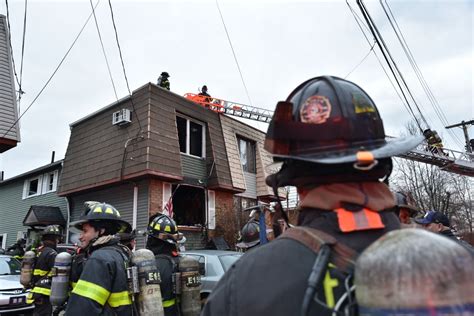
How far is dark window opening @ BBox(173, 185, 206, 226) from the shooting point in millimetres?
15852

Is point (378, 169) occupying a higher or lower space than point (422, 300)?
higher

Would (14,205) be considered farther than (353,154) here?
Yes

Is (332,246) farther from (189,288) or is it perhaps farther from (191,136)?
(191,136)

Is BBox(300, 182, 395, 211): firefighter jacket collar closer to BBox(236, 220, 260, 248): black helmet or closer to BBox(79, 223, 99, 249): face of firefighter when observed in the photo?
BBox(79, 223, 99, 249): face of firefighter

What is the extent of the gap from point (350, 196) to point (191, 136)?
15069 millimetres

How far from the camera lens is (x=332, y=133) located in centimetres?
133

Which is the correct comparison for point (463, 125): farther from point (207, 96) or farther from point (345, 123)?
point (345, 123)

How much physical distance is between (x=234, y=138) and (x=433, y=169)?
1206 cm

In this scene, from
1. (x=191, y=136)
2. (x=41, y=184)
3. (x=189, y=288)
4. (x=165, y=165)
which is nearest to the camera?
(x=189, y=288)

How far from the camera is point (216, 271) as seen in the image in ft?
25.7

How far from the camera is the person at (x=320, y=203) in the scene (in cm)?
113

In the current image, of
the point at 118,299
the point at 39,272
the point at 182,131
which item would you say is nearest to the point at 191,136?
the point at 182,131

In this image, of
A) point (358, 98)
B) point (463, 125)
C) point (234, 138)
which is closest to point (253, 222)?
point (358, 98)

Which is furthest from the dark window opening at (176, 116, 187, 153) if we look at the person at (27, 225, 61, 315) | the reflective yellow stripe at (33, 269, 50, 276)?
the reflective yellow stripe at (33, 269, 50, 276)
